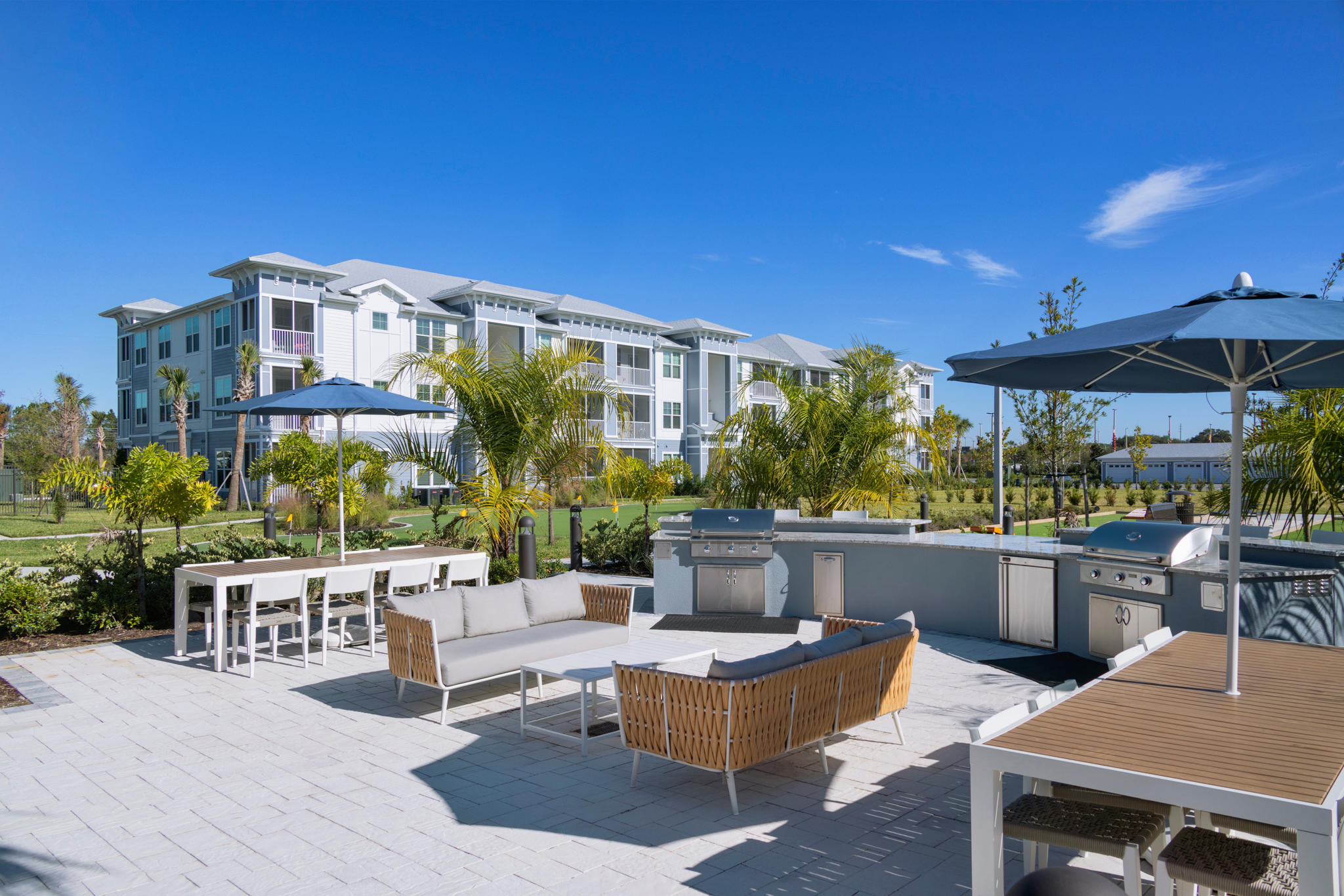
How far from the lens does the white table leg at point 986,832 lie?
2.76 m

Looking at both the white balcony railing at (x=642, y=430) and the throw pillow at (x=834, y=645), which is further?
the white balcony railing at (x=642, y=430)

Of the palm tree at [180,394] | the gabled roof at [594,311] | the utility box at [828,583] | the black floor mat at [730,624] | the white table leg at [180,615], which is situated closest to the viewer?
the white table leg at [180,615]

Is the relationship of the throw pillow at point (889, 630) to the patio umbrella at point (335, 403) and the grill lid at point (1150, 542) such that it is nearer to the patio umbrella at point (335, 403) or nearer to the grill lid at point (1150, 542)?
the grill lid at point (1150, 542)

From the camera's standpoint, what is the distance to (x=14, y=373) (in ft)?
139

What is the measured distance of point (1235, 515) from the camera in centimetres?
386

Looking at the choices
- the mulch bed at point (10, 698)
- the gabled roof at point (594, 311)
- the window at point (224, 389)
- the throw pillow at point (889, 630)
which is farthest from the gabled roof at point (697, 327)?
the throw pillow at point (889, 630)

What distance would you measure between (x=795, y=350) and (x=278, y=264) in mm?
29856

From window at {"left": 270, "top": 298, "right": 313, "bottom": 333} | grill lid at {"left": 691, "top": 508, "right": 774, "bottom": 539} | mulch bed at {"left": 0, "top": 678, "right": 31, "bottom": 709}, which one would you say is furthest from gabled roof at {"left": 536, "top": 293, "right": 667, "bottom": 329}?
mulch bed at {"left": 0, "top": 678, "right": 31, "bottom": 709}

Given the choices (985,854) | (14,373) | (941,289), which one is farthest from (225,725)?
(14,373)

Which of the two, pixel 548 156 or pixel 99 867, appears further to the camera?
pixel 548 156

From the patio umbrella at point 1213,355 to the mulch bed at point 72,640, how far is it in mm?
9681

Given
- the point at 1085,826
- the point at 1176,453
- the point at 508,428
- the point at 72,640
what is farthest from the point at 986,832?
the point at 1176,453

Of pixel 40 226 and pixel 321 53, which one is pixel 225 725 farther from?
pixel 40 226

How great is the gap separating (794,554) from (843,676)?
5.38 m
